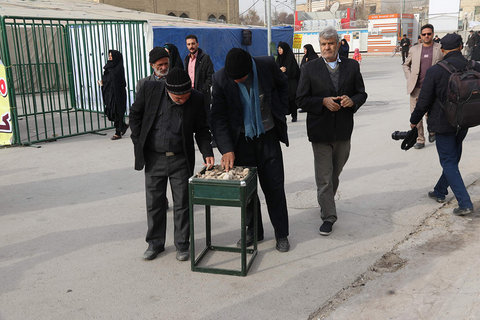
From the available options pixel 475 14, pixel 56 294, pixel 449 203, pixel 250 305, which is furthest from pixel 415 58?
pixel 475 14

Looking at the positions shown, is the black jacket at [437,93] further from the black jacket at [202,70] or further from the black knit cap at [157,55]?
the black jacket at [202,70]

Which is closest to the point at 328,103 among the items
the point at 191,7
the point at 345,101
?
the point at 345,101

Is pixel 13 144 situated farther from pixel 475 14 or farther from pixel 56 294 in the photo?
pixel 475 14

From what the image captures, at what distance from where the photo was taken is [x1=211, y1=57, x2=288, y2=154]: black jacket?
3.94m

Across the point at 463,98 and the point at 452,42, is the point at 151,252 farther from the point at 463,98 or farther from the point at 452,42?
the point at 452,42

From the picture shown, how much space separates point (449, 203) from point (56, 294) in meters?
4.12

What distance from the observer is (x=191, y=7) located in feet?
120

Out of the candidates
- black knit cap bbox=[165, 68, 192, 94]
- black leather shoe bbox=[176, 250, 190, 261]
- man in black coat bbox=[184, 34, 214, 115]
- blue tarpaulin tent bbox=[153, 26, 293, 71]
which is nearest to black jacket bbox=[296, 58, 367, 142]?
black knit cap bbox=[165, 68, 192, 94]

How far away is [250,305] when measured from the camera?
3.37 metres

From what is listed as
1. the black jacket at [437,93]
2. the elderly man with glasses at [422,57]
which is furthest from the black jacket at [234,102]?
the elderly man with glasses at [422,57]

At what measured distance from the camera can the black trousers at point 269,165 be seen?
4105mm

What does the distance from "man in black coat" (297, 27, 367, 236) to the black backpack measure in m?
0.90

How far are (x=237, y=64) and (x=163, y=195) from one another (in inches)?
51.9

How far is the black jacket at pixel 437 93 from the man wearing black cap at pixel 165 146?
2.28 m
